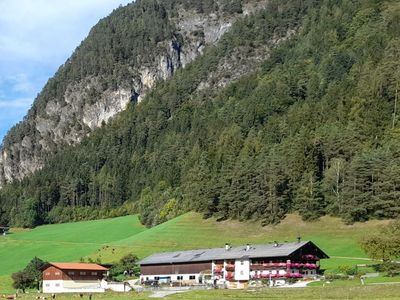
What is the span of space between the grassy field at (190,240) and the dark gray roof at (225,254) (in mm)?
7245

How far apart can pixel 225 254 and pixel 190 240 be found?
1075 inches

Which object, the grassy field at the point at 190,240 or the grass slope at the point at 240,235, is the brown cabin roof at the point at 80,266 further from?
the grass slope at the point at 240,235

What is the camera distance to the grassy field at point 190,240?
10931cm

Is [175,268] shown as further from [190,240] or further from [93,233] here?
[93,233]

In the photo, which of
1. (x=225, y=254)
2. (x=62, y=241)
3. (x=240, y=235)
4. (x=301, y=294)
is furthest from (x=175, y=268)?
(x=62, y=241)

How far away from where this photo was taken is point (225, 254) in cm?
9938

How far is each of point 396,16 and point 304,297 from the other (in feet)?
485

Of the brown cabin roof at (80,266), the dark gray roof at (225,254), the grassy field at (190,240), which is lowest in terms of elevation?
the brown cabin roof at (80,266)

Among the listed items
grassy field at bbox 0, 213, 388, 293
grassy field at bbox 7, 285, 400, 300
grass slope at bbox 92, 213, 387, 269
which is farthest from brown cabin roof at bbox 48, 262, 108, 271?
grassy field at bbox 7, 285, 400, 300

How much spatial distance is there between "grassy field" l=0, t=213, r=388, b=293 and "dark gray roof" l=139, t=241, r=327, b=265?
23.8 ft

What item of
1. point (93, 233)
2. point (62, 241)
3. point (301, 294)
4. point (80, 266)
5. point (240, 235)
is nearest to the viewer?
point (301, 294)

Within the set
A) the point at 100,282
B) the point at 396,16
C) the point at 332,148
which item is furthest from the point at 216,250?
the point at 396,16

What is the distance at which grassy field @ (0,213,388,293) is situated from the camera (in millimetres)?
109312

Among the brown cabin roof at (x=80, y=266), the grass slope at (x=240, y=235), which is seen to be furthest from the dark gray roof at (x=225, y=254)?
the grass slope at (x=240, y=235)
